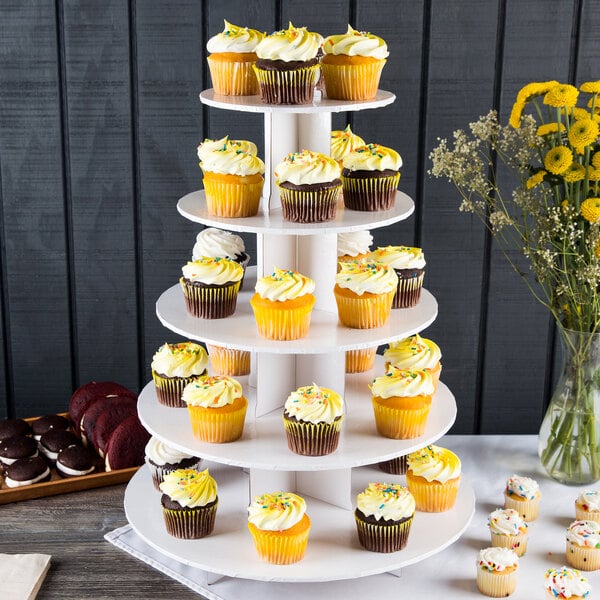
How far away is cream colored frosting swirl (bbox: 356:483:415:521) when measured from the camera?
1970 mm

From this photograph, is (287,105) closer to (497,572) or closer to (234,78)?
(234,78)

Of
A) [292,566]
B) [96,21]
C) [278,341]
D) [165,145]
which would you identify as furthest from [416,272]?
[96,21]

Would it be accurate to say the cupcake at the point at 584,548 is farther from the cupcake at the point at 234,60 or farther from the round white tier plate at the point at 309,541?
the cupcake at the point at 234,60

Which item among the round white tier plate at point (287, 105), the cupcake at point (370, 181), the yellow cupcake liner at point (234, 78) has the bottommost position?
the cupcake at point (370, 181)

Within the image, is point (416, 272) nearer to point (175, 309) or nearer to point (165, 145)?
point (175, 309)

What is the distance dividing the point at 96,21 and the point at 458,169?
3.60 ft

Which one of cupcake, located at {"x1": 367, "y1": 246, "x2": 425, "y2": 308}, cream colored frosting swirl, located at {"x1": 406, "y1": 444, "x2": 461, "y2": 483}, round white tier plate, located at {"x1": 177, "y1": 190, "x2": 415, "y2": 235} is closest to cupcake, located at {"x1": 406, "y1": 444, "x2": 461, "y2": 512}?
cream colored frosting swirl, located at {"x1": 406, "y1": 444, "x2": 461, "y2": 483}

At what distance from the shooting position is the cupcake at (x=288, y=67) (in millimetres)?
1872

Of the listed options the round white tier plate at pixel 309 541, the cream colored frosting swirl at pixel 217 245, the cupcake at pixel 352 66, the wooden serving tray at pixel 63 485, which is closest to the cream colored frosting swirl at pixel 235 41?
the cupcake at pixel 352 66

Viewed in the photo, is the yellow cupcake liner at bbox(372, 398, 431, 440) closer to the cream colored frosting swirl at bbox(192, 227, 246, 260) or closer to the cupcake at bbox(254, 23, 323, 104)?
the cream colored frosting swirl at bbox(192, 227, 246, 260)

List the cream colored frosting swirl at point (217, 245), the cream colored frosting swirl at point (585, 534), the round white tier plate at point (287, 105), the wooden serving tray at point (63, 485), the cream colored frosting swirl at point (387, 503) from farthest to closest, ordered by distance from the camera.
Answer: the wooden serving tray at point (63, 485)
the cream colored frosting swirl at point (217, 245)
the cream colored frosting swirl at point (585, 534)
the cream colored frosting swirl at point (387, 503)
the round white tier plate at point (287, 105)

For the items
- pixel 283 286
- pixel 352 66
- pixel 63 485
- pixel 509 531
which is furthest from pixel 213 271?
pixel 509 531

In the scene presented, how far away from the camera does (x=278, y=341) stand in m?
1.93

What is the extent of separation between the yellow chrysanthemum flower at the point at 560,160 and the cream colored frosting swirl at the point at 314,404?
70cm
